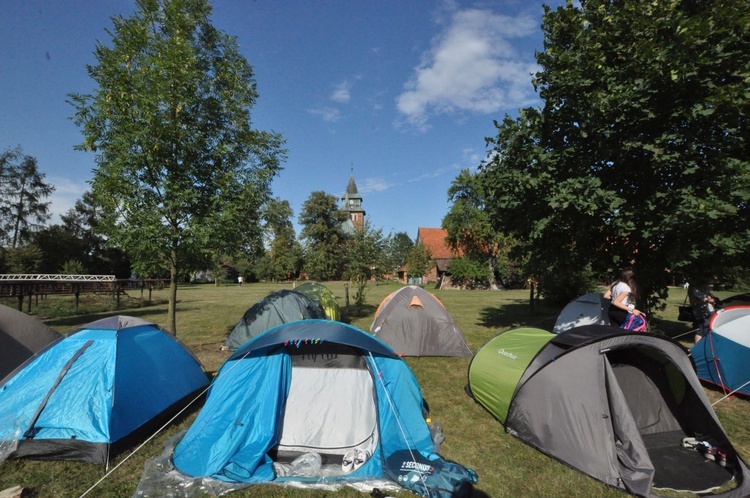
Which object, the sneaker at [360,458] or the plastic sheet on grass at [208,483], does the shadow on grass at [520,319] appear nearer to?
the sneaker at [360,458]

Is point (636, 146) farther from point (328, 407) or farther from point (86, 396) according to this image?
point (86, 396)

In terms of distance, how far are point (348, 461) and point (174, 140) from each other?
7801mm

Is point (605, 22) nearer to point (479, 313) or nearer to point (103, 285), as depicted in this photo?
point (479, 313)

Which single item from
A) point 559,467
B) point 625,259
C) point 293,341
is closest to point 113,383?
point 293,341

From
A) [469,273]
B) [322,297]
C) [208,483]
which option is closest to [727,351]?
[208,483]

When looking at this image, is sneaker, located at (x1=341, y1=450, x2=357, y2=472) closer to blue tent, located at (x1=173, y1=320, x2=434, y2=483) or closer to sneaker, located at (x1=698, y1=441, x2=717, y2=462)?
blue tent, located at (x1=173, y1=320, x2=434, y2=483)

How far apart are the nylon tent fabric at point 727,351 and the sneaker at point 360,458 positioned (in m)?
6.57

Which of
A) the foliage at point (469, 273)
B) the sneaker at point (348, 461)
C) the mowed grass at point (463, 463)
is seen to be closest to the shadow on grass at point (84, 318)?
the mowed grass at point (463, 463)

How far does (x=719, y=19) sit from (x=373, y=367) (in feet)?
32.3

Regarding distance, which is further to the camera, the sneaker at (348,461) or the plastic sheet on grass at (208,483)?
the sneaker at (348,461)

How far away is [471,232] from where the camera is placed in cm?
3597

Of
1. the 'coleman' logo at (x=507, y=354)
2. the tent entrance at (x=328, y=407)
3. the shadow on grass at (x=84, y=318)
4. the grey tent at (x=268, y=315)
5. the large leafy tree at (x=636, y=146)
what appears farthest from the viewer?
the shadow on grass at (x=84, y=318)

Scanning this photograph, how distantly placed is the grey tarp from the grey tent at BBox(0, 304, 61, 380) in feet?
26.7

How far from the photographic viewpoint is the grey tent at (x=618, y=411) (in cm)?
403
